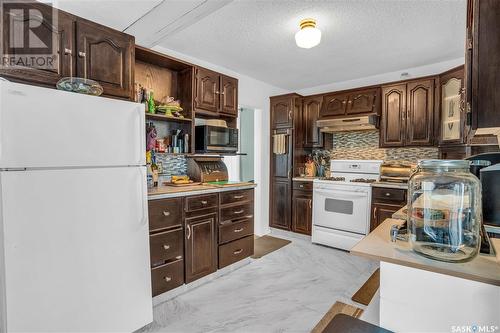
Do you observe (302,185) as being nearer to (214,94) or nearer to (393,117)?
(393,117)

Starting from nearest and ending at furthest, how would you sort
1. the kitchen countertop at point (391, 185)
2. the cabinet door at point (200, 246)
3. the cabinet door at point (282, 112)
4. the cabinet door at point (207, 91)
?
the cabinet door at point (200, 246) < the cabinet door at point (207, 91) < the kitchen countertop at point (391, 185) < the cabinet door at point (282, 112)

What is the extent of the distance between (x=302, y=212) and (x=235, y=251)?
153 centimetres

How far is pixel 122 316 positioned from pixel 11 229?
89cm

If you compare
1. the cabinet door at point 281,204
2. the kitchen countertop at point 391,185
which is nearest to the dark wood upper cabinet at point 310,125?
the cabinet door at point 281,204

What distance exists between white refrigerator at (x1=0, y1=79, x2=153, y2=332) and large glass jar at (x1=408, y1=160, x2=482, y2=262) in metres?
1.69

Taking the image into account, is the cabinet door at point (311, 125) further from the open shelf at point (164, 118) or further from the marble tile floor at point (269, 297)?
the open shelf at point (164, 118)

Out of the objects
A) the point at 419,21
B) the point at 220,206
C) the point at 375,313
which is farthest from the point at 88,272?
the point at 419,21

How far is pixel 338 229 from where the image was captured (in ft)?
11.3

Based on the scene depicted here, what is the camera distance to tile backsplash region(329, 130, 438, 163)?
3410 millimetres

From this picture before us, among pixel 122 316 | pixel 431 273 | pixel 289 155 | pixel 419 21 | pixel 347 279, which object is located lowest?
pixel 347 279

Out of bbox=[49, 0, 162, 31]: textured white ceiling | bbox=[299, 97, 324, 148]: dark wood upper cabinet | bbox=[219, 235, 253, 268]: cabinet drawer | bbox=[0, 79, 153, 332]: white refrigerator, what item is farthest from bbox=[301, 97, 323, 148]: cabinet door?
bbox=[0, 79, 153, 332]: white refrigerator

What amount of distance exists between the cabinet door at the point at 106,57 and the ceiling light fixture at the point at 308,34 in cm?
147

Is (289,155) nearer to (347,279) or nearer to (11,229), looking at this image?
(347,279)

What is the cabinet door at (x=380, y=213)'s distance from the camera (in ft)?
10.1
